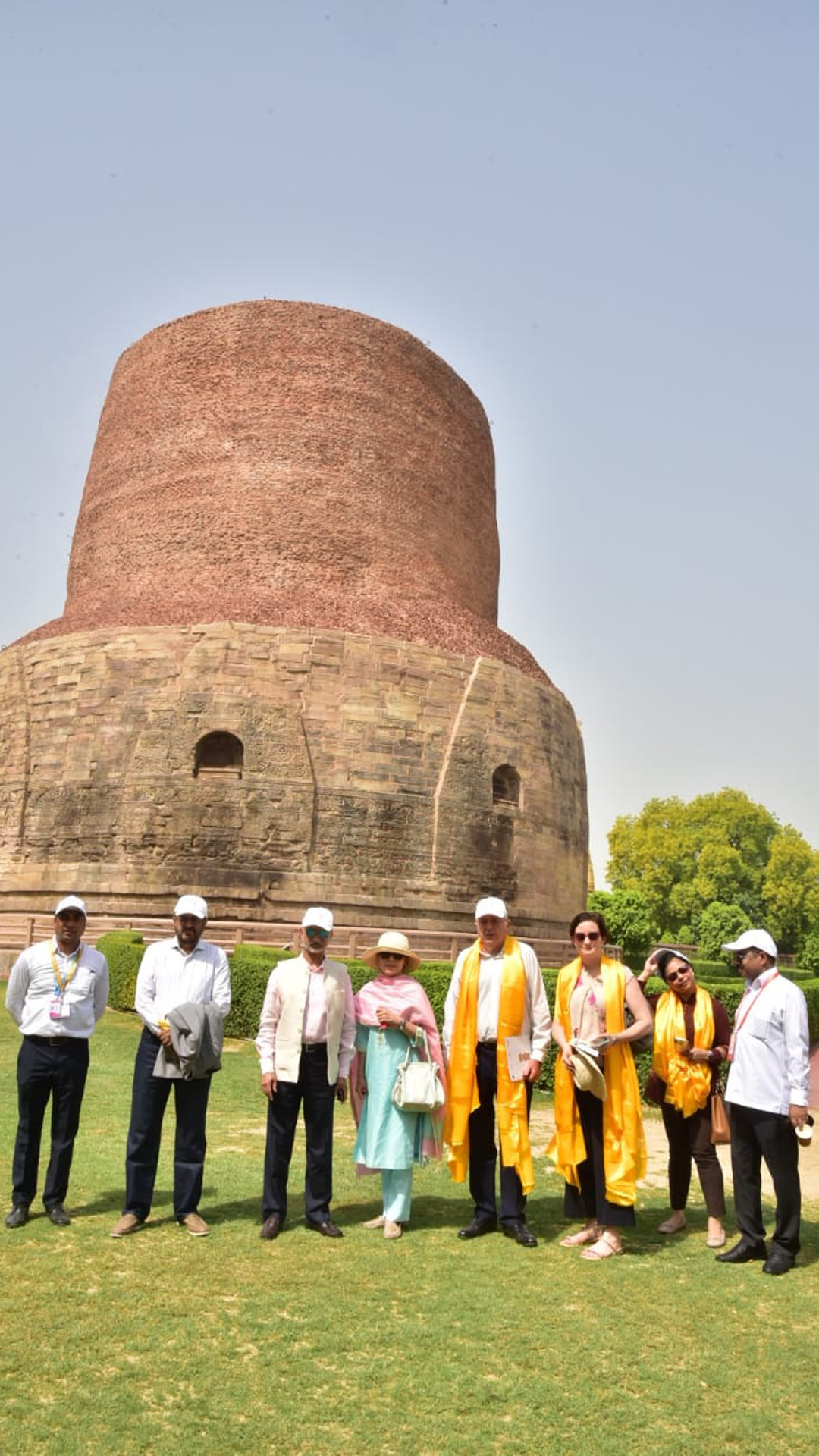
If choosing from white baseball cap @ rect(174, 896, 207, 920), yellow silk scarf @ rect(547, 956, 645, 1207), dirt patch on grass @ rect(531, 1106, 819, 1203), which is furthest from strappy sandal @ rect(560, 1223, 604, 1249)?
white baseball cap @ rect(174, 896, 207, 920)

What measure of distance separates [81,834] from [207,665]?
3.41m

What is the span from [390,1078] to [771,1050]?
1.79 metres

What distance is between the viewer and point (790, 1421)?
10.6 feet

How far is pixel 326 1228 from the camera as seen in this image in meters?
4.85

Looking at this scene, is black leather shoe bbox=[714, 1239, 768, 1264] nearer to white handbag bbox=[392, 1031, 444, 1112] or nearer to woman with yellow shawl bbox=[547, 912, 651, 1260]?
woman with yellow shawl bbox=[547, 912, 651, 1260]

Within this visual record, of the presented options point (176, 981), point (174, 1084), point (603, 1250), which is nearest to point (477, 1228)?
point (603, 1250)

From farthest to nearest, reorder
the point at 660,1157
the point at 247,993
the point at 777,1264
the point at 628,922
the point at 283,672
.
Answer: the point at 628,922, the point at 283,672, the point at 247,993, the point at 660,1157, the point at 777,1264

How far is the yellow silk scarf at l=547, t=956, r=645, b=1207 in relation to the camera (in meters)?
4.70

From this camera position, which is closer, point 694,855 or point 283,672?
point 283,672

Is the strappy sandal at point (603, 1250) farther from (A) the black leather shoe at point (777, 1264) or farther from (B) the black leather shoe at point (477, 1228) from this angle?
(A) the black leather shoe at point (777, 1264)

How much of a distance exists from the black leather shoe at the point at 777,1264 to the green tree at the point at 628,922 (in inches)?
932

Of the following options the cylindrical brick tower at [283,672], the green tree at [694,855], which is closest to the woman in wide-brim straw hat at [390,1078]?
the cylindrical brick tower at [283,672]

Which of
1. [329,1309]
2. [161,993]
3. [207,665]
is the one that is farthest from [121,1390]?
[207,665]

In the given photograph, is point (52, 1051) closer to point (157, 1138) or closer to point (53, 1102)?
point (53, 1102)
